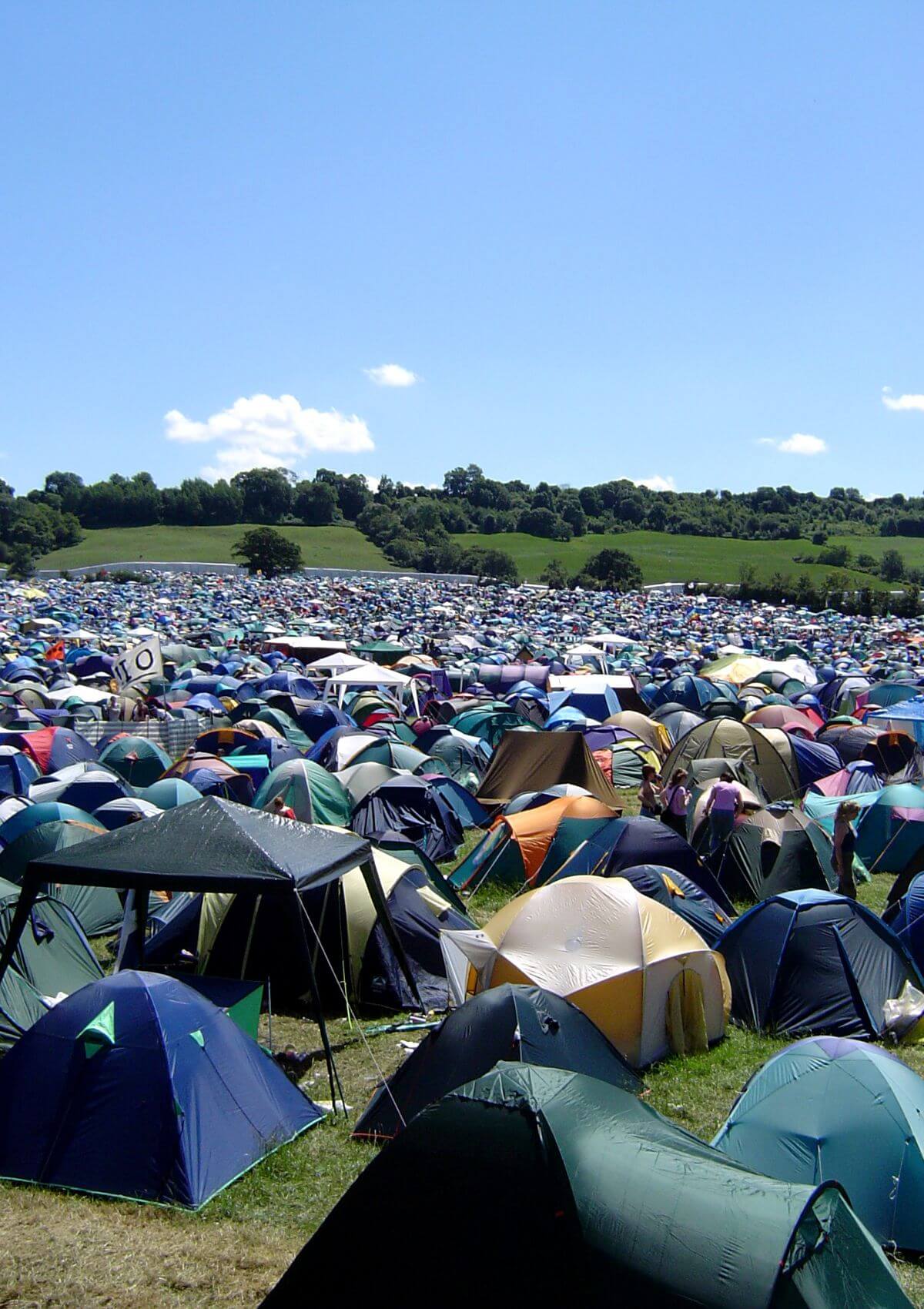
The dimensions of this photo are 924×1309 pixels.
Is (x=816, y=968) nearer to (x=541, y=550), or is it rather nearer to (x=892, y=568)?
(x=892, y=568)

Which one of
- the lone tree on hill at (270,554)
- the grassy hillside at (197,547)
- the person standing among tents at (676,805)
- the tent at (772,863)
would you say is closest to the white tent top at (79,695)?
the person standing among tents at (676,805)

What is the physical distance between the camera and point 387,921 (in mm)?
9078

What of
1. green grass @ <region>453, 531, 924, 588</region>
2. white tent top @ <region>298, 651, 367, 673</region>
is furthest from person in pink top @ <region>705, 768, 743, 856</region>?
green grass @ <region>453, 531, 924, 588</region>

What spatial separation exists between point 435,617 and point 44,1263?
5759 centimetres

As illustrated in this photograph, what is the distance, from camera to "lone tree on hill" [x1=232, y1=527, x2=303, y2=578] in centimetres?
9612

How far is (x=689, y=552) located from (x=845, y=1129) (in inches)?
4657

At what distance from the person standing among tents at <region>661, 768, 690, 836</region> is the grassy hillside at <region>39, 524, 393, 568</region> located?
313 feet

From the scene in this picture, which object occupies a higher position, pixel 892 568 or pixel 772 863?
pixel 892 568

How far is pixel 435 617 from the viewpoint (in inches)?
2470

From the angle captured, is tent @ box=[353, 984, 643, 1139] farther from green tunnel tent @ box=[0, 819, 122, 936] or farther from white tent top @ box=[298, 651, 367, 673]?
white tent top @ box=[298, 651, 367, 673]

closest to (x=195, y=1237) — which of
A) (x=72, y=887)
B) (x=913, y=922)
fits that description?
(x=72, y=887)

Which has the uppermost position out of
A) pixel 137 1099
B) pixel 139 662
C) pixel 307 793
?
pixel 139 662

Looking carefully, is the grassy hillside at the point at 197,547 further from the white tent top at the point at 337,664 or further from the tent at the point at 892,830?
the tent at the point at 892,830

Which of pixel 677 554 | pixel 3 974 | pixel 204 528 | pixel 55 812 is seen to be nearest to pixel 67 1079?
pixel 3 974
